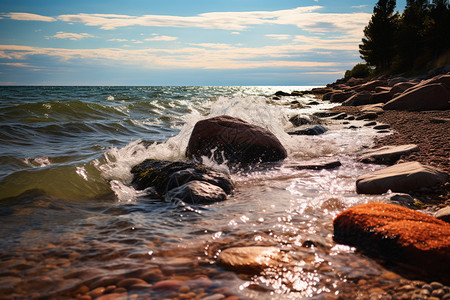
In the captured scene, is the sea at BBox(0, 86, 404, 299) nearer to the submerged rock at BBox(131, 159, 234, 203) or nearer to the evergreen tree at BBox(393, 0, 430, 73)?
the submerged rock at BBox(131, 159, 234, 203)

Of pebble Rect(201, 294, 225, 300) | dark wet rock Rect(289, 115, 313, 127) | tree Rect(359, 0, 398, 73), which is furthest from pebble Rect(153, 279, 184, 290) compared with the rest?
tree Rect(359, 0, 398, 73)

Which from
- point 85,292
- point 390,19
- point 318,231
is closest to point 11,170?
point 85,292

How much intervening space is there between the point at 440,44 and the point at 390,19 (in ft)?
36.5

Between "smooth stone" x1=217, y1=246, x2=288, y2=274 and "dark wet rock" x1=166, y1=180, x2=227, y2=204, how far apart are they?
137 centimetres

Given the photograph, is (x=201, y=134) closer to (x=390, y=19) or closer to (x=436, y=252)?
(x=436, y=252)

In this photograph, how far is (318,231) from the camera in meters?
2.80

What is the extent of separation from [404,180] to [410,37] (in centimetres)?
4306

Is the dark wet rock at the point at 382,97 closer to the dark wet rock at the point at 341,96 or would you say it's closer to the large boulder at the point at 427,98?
the large boulder at the point at 427,98

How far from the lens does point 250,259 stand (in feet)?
7.47

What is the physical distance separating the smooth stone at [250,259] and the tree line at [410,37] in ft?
132

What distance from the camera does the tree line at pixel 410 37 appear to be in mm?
36156

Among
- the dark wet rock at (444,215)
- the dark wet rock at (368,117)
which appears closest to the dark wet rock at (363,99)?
the dark wet rock at (368,117)

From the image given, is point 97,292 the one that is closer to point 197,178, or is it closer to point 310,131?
point 197,178

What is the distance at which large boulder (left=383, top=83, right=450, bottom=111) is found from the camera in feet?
35.6
